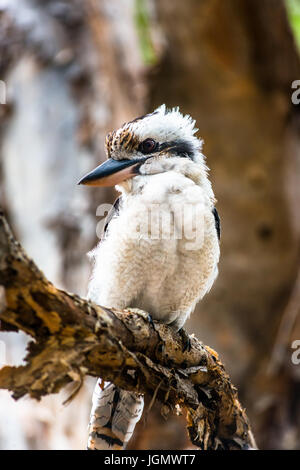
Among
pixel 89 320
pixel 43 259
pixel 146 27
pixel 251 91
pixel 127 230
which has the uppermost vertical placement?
pixel 146 27

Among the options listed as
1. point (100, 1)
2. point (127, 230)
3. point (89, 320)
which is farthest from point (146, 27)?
point (89, 320)

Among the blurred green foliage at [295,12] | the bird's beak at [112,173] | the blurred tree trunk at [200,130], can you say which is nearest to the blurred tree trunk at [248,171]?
the blurred tree trunk at [200,130]

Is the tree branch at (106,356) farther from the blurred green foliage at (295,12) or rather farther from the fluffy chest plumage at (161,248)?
the blurred green foliage at (295,12)

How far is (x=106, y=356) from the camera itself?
69.9 inches

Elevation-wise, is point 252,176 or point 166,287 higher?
point 252,176

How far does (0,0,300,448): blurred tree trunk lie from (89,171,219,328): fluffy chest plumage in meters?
1.80

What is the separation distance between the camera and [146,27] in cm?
495

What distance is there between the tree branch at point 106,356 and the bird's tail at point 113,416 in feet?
1.30

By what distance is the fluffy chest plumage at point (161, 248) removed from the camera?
7.82 feet

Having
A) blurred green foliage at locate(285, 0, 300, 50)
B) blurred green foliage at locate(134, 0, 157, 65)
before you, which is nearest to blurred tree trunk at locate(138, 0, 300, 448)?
blurred green foliage at locate(134, 0, 157, 65)

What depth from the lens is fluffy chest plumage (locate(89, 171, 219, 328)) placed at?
238 centimetres

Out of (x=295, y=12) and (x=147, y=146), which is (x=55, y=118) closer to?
(x=147, y=146)

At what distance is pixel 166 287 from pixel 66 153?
2.29m

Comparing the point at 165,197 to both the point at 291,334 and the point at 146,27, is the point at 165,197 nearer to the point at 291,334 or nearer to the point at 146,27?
the point at 291,334
